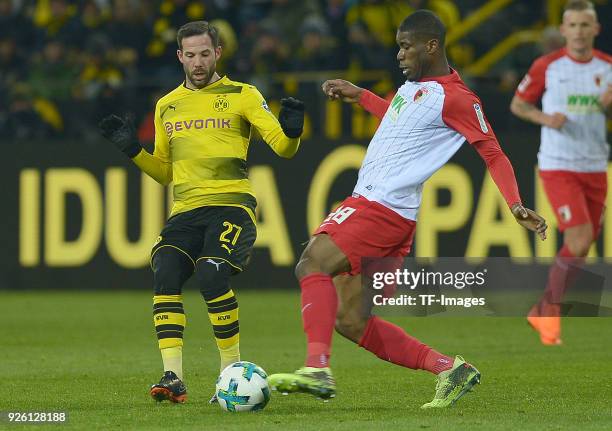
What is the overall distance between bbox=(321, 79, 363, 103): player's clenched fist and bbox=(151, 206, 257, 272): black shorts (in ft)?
2.85

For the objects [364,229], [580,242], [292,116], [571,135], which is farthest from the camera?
[571,135]

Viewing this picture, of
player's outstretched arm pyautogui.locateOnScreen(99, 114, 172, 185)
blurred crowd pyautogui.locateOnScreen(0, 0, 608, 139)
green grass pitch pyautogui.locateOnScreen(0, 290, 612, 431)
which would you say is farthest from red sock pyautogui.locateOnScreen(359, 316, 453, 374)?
blurred crowd pyautogui.locateOnScreen(0, 0, 608, 139)

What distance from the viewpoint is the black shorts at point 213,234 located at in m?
7.43

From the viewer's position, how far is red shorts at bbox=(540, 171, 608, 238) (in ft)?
35.0

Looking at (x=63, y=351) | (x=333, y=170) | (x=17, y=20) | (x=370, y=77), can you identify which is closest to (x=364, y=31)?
(x=370, y=77)

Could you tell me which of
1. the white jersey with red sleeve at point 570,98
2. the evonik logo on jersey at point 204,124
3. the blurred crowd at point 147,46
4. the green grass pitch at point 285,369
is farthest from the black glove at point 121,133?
the blurred crowd at point 147,46

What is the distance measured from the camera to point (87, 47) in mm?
17484

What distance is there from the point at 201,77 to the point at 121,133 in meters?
0.52

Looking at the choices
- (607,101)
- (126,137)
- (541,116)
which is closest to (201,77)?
(126,137)

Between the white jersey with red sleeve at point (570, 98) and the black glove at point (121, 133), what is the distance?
4.12 metres

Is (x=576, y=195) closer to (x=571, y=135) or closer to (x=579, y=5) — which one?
(x=571, y=135)

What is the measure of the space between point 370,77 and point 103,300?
3.78 metres

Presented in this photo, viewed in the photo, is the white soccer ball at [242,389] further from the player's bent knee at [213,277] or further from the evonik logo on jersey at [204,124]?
the evonik logo on jersey at [204,124]

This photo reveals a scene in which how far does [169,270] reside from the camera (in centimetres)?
735
